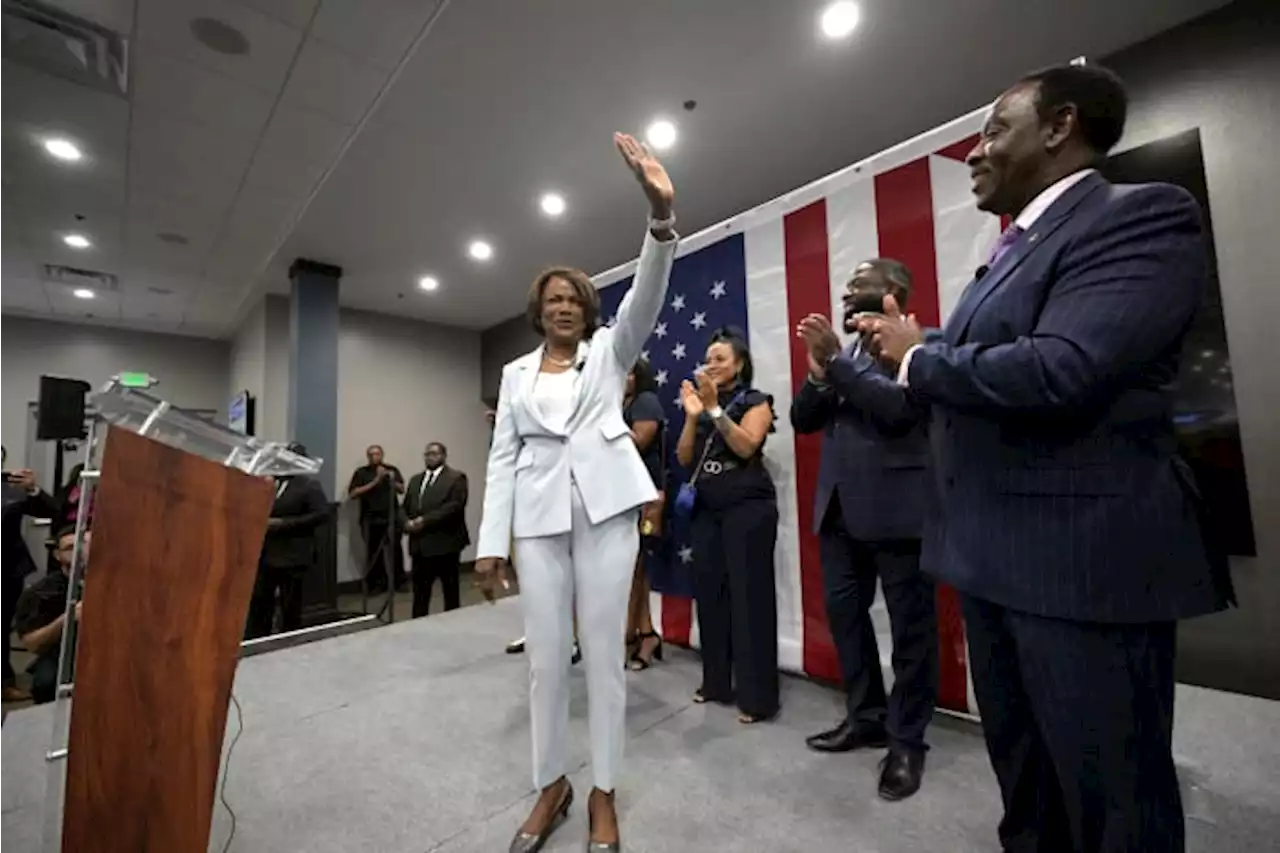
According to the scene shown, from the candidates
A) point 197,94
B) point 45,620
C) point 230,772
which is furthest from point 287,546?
point 197,94

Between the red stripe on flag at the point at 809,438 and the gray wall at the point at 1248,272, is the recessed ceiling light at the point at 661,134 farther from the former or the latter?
the gray wall at the point at 1248,272

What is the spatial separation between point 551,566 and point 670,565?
4.89ft

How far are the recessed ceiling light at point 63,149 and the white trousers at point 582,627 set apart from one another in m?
4.21

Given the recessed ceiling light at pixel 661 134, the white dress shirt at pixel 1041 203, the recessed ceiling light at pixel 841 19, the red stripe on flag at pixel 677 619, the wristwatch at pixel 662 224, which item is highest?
the recessed ceiling light at pixel 661 134

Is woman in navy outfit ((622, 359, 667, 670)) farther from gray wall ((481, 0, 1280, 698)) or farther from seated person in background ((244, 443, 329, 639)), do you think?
seated person in background ((244, 443, 329, 639))

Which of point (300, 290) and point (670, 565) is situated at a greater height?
point (300, 290)

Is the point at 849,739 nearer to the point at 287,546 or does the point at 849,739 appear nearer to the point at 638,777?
the point at 638,777

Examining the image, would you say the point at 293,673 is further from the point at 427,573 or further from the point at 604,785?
the point at 604,785

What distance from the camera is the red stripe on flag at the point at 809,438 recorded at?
2.26 meters

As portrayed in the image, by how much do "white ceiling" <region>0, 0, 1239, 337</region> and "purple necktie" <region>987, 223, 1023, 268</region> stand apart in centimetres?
211

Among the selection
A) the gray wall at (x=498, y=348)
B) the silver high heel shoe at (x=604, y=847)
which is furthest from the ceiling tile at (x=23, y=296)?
the silver high heel shoe at (x=604, y=847)

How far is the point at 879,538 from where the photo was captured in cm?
166

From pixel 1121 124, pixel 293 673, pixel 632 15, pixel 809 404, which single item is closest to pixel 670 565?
pixel 809 404

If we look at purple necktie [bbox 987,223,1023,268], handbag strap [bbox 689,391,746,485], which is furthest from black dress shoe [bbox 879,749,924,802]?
purple necktie [bbox 987,223,1023,268]
